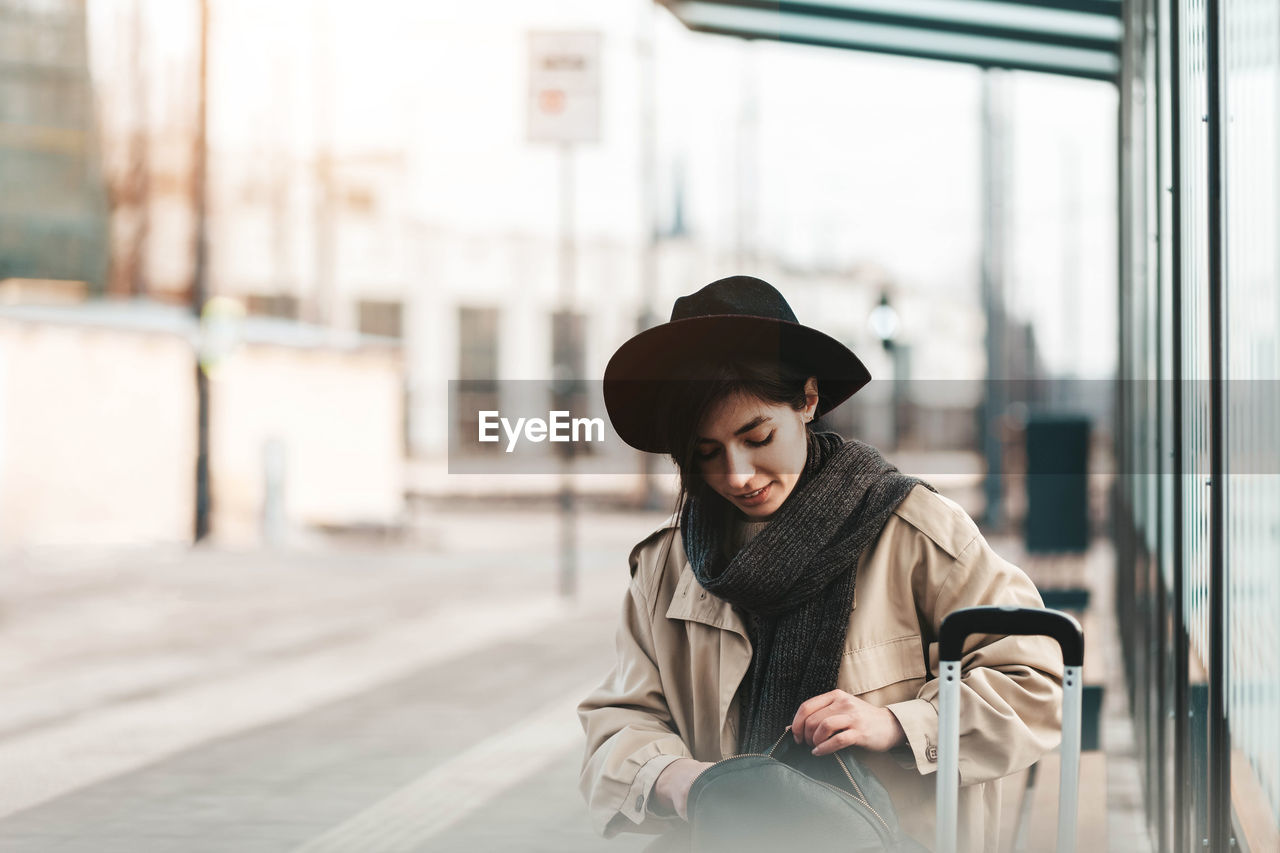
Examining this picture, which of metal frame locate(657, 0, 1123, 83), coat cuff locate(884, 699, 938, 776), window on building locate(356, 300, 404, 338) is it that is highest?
window on building locate(356, 300, 404, 338)

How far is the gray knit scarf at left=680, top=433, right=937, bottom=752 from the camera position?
1.97 meters

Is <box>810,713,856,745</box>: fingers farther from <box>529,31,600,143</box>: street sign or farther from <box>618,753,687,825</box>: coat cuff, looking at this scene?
<box>529,31,600,143</box>: street sign

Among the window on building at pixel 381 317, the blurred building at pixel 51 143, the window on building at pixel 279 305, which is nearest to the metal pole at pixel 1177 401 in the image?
the blurred building at pixel 51 143

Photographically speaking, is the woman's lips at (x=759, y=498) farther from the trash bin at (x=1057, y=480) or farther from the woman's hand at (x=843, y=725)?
the trash bin at (x=1057, y=480)

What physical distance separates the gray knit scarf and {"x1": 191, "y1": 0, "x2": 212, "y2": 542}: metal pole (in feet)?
45.7

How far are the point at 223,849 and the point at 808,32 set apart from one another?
3495 millimetres

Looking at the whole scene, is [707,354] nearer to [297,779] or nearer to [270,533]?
[297,779]

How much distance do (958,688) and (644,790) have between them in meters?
0.45

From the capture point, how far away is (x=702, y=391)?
2002 millimetres

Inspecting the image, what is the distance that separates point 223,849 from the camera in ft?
13.5

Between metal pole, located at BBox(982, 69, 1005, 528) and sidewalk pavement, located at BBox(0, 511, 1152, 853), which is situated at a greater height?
metal pole, located at BBox(982, 69, 1005, 528)

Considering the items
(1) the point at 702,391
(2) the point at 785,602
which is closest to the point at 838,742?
(2) the point at 785,602
